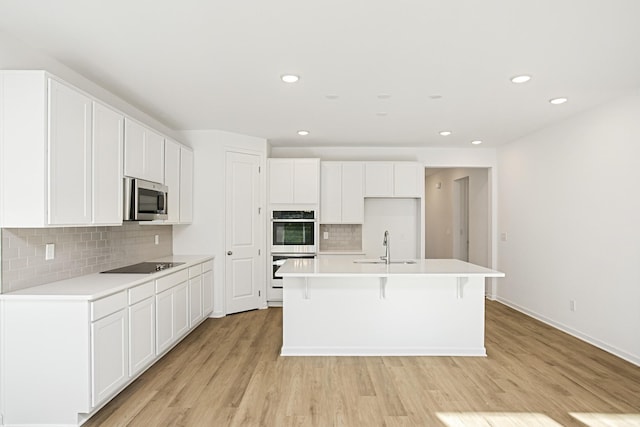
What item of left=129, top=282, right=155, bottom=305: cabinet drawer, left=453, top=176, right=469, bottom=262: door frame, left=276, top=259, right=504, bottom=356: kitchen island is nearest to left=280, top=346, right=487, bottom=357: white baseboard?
left=276, top=259, right=504, bottom=356: kitchen island

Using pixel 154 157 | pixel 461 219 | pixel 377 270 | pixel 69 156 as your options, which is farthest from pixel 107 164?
pixel 461 219

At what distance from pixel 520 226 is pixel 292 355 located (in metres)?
3.89

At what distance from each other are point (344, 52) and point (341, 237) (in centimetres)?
392

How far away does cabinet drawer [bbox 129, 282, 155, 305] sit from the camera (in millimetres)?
3039

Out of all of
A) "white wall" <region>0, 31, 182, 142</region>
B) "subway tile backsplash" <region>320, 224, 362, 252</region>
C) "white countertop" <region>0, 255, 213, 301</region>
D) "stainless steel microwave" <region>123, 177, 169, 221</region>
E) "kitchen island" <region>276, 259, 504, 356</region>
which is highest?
"white wall" <region>0, 31, 182, 142</region>

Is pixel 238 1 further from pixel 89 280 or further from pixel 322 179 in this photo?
pixel 322 179

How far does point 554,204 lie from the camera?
4883mm

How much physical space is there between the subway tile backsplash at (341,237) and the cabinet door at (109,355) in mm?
3813

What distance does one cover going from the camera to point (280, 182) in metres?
5.88

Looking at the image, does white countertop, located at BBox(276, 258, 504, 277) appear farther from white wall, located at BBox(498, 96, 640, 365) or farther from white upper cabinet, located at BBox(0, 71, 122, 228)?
white upper cabinet, located at BBox(0, 71, 122, 228)

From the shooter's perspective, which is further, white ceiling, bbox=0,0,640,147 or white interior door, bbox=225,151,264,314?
white interior door, bbox=225,151,264,314

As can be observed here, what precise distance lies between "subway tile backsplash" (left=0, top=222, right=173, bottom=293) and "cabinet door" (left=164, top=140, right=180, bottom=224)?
33cm

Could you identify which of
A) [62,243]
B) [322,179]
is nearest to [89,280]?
[62,243]

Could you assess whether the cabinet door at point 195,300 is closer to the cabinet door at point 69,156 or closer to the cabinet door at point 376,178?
the cabinet door at point 69,156
